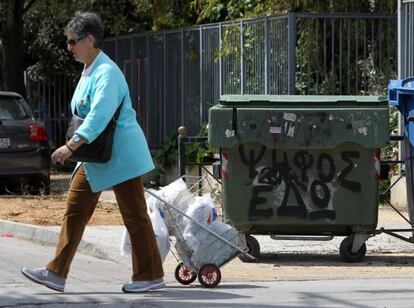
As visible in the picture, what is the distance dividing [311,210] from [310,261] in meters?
0.59

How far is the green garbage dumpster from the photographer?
9.15 meters

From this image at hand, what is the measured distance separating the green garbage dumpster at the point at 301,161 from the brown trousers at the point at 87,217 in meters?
1.99

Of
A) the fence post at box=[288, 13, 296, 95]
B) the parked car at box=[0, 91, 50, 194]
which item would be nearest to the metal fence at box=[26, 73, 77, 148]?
the parked car at box=[0, 91, 50, 194]

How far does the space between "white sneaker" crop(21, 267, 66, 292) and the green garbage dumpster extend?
2351 mm

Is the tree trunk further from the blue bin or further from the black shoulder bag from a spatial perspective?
the black shoulder bag

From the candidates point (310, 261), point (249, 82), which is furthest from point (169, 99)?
point (310, 261)

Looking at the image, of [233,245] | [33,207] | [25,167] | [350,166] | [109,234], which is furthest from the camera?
[25,167]

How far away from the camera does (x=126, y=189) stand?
7309 mm

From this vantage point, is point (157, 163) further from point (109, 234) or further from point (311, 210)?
point (311, 210)

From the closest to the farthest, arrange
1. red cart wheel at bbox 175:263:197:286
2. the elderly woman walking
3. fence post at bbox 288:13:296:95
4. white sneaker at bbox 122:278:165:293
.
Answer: the elderly woman walking, white sneaker at bbox 122:278:165:293, red cart wheel at bbox 175:263:197:286, fence post at bbox 288:13:296:95

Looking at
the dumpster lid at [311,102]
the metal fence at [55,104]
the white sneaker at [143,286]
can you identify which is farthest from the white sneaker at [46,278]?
the metal fence at [55,104]

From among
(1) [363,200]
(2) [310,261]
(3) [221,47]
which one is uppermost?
(3) [221,47]

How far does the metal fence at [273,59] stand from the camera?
14.6 m

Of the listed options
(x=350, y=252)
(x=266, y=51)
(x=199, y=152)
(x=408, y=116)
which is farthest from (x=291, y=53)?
(x=350, y=252)
